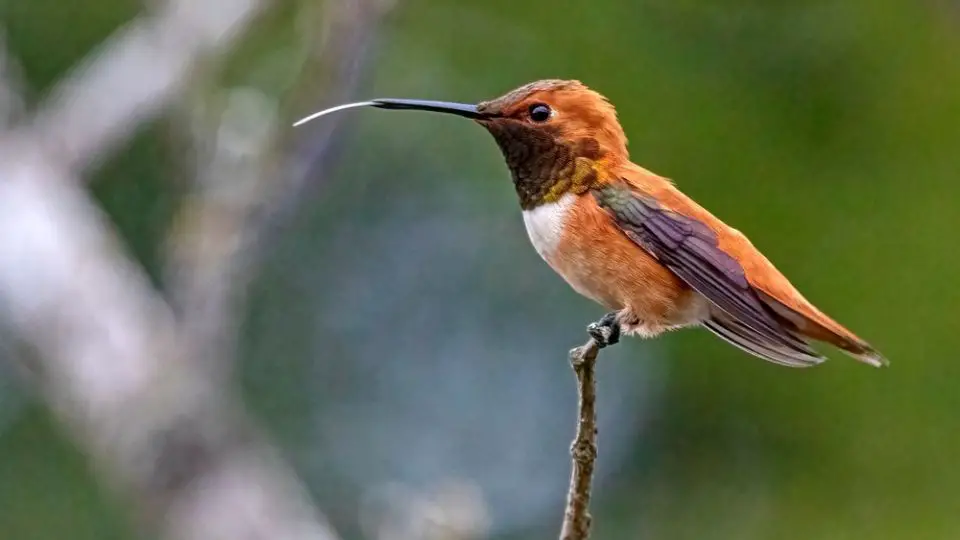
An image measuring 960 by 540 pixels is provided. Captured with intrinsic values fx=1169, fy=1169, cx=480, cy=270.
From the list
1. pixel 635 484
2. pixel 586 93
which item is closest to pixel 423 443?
pixel 635 484

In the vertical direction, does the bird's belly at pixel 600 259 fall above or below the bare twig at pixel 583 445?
above

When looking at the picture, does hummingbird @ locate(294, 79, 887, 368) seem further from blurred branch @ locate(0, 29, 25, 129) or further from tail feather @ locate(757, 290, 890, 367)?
blurred branch @ locate(0, 29, 25, 129)

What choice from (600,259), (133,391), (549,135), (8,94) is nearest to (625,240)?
(600,259)

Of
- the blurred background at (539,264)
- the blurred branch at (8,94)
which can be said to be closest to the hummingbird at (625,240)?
the blurred background at (539,264)

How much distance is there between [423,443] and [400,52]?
8.76 feet

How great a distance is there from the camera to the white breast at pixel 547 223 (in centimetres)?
153

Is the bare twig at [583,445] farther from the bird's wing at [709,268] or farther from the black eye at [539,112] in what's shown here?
the black eye at [539,112]

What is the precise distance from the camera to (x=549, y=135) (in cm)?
159

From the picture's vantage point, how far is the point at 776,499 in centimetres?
613

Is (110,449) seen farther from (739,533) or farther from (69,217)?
(739,533)

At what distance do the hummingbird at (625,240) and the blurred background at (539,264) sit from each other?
0.89 m

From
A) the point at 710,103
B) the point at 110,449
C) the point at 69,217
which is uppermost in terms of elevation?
the point at 710,103

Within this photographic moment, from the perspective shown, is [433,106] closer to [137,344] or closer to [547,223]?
[547,223]

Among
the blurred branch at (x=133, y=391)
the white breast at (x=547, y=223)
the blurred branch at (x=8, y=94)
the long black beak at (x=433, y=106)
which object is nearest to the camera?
the long black beak at (x=433, y=106)
